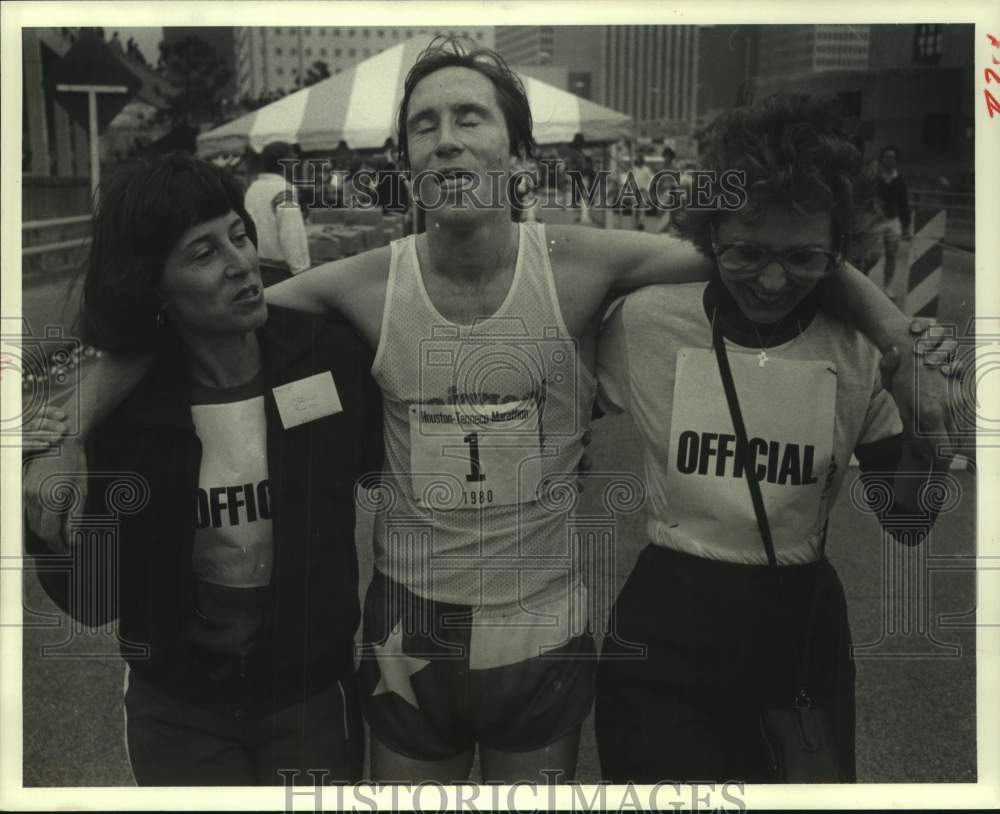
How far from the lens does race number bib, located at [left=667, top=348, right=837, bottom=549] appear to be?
2.60 metres

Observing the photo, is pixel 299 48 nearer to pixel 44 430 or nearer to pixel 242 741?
pixel 44 430

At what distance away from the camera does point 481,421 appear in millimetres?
2617

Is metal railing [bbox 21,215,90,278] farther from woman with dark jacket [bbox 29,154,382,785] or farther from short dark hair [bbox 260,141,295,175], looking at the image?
short dark hair [bbox 260,141,295,175]

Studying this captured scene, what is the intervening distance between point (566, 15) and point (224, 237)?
925 mm

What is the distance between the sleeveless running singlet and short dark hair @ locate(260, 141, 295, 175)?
32 centimetres

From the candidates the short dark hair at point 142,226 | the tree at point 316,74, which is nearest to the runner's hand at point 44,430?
the short dark hair at point 142,226

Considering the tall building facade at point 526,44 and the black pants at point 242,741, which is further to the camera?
the black pants at point 242,741

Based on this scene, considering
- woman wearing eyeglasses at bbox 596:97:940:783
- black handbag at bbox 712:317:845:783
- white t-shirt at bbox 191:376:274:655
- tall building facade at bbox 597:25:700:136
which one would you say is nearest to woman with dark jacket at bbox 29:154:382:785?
white t-shirt at bbox 191:376:274:655

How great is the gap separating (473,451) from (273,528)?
1.62ft

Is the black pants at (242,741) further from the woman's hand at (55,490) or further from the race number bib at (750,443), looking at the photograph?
the race number bib at (750,443)

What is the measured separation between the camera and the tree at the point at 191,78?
2602 millimetres

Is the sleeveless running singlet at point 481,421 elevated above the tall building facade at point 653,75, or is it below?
below

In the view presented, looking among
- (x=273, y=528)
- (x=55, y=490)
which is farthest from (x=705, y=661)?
(x=55, y=490)

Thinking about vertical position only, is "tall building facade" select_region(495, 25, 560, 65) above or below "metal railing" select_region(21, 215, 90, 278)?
above
